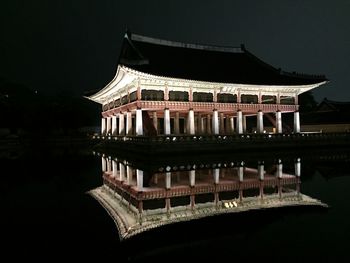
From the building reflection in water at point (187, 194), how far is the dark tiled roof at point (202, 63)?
13.9 metres

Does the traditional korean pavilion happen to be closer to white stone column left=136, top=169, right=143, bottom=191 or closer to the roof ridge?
the roof ridge

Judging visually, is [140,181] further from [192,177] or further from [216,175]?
[216,175]

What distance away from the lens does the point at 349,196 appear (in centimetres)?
1034

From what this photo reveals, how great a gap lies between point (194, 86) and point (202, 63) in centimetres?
692

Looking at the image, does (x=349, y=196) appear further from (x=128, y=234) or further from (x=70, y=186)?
(x=70, y=186)

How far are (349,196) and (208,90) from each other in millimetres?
21573

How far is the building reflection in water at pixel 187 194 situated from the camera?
331 inches

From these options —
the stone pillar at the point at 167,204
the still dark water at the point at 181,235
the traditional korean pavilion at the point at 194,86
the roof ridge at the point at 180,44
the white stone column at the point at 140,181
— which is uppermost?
the roof ridge at the point at 180,44

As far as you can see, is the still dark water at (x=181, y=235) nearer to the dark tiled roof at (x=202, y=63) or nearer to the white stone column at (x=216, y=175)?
the white stone column at (x=216, y=175)

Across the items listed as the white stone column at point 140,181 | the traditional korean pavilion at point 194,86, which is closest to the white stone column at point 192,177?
the white stone column at point 140,181

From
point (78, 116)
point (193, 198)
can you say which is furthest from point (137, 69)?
point (78, 116)

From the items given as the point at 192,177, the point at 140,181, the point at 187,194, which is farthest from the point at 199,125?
the point at 187,194

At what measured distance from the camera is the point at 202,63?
1394 inches

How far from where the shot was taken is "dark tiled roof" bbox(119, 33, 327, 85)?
30.0 meters
